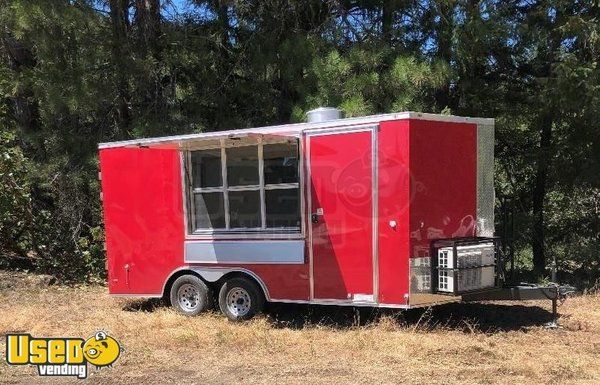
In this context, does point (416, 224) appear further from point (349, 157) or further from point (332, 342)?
point (332, 342)

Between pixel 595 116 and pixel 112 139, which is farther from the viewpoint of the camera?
pixel 112 139

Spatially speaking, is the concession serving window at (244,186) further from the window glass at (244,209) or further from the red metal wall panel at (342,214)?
the red metal wall panel at (342,214)

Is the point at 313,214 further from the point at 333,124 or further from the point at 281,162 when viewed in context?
the point at 333,124

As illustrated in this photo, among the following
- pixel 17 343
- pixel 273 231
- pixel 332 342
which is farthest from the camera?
pixel 273 231

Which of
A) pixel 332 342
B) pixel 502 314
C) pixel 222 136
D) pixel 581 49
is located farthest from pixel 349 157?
pixel 581 49

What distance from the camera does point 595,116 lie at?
9906 mm

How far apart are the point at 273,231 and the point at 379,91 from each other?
303 cm

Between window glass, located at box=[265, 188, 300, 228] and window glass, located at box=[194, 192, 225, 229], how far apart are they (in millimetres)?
744

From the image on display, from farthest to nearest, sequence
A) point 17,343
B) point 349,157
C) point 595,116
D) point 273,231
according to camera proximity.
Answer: point 595,116
point 273,231
point 349,157
point 17,343

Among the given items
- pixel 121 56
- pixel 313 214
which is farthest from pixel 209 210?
pixel 121 56

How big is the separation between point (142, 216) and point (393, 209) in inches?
153

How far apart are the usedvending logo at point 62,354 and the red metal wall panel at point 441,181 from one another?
3.45m

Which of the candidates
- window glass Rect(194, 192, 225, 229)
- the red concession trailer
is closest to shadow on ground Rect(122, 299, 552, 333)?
the red concession trailer

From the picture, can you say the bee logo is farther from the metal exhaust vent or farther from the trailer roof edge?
the metal exhaust vent
